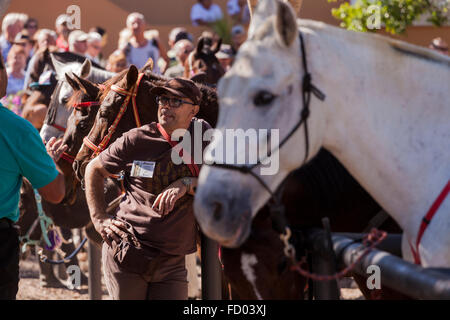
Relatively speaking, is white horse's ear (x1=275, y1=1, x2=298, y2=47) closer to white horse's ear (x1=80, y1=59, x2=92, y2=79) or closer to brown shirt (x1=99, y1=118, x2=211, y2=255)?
brown shirt (x1=99, y1=118, x2=211, y2=255)

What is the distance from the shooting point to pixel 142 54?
10.7 metres

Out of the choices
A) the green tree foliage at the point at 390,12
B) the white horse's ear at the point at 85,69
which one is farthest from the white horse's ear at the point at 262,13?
the green tree foliage at the point at 390,12

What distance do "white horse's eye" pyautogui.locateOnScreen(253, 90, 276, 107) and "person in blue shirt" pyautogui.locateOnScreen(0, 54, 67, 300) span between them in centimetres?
138

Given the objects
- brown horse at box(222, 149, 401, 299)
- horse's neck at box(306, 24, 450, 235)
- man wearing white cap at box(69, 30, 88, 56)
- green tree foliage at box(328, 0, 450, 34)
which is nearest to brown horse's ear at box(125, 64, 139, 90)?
brown horse at box(222, 149, 401, 299)

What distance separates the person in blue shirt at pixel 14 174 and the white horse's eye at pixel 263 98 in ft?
4.53

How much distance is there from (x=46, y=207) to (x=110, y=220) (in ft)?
9.58

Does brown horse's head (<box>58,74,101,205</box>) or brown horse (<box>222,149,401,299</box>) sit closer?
brown horse (<box>222,149,401,299</box>)

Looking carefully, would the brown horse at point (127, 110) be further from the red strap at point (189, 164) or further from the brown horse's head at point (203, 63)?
the brown horse's head at point (203, 63)

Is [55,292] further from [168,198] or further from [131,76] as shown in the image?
[168,198]

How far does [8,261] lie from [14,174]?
0.46 m

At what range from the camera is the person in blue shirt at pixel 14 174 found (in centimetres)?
342

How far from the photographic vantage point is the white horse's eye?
2.57m
